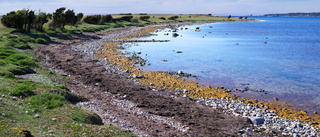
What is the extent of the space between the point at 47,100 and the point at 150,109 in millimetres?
5975

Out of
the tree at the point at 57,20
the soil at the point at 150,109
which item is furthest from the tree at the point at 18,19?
the soil at the point at 150,109

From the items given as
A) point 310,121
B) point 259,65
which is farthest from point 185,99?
point 259,65

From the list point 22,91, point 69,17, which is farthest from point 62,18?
point 22,91

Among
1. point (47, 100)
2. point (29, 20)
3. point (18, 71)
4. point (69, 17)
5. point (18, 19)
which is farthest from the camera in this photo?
point (69, 17)

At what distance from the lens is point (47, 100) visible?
39.7 feet

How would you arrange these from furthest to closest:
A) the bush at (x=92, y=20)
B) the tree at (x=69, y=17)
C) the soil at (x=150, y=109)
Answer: the bush at (x=92, y=20)
the tree at (x=69, y=17)
the soil at (x=150, y=109)

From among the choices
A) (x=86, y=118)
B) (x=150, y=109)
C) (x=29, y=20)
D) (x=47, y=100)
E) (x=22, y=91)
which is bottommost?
(x=150, y=109)

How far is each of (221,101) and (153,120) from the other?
20.1ft

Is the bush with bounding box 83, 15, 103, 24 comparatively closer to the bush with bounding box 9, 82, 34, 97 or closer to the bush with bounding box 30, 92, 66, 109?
the bush with bounding box 9, 82, 34, 97

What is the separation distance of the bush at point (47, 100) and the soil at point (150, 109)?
2.02m

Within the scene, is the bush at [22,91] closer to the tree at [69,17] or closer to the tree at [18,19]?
the tree at [18,19]

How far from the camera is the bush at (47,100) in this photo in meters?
11.6

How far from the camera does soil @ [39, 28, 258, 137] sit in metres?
12.0

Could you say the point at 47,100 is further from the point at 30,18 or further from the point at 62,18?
the point at 62,18
